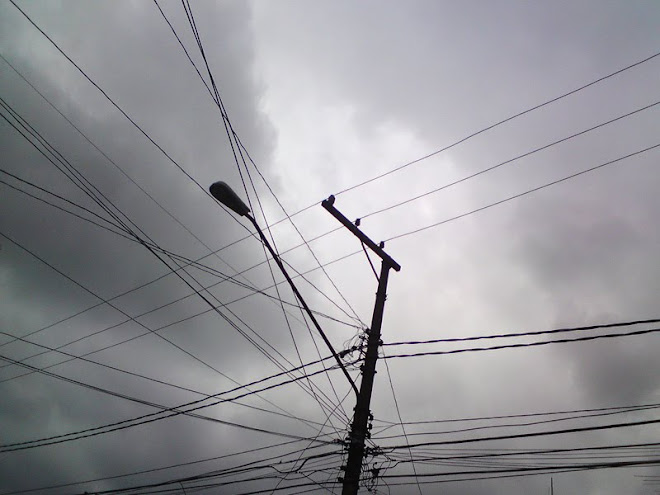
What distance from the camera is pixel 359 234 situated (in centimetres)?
986

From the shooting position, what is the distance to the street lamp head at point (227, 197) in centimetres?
651

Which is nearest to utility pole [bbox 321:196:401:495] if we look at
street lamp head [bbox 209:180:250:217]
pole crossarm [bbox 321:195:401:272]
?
pole crossarm [bbox 321:195:401:272]

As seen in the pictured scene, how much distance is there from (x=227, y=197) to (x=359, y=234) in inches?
161

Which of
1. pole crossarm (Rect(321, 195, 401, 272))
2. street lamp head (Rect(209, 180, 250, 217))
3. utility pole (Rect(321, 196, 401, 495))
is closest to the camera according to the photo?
street lamp head (Rect(209, 180, 250, 217))

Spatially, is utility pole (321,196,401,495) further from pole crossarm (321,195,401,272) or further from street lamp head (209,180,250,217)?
street lamp head (209,180,250,217)

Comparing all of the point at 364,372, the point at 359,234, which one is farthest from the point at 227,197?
the point at 364,372

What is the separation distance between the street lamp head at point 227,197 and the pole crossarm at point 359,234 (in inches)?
138

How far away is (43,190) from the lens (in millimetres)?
7930

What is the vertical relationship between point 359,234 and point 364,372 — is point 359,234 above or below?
above

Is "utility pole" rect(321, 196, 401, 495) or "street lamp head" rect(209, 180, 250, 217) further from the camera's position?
"utility pole" rect(321, 196, 401, 495)

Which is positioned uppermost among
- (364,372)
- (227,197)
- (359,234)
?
(359,234)

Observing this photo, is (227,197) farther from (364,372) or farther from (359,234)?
(364,372)

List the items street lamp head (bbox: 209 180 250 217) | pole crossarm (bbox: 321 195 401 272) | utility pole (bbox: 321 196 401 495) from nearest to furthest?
street lamp head (bbox: 209 180 250 217) < utility pole (bbox: 321 196 401 495) < pole crossarm (bbox: 321 195 401 272)

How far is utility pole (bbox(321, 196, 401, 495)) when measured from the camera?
7.46 metres
